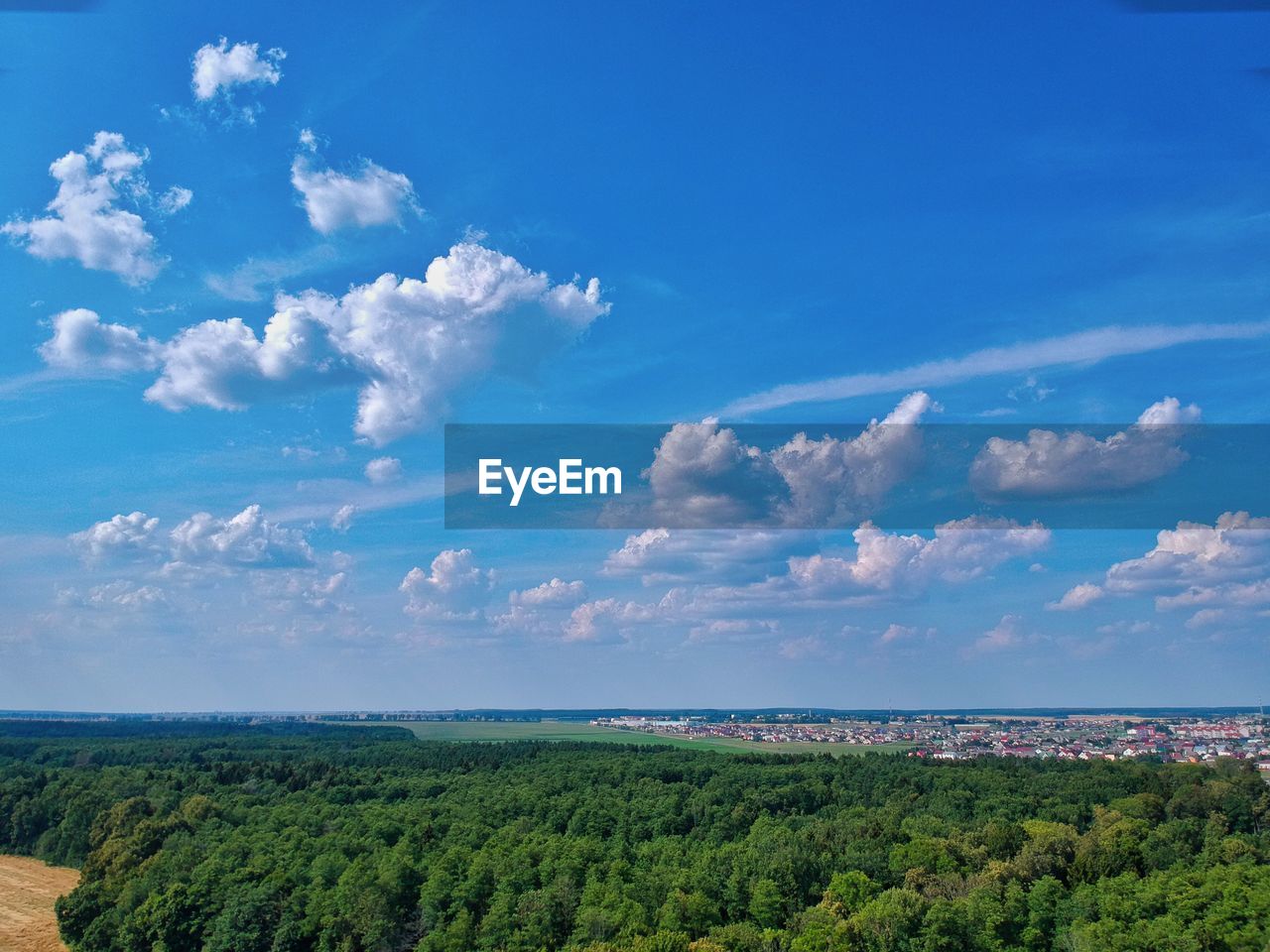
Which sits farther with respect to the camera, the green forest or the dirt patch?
the dirt patch

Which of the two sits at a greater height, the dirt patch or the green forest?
the green forest

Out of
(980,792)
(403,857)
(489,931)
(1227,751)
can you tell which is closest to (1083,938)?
(489,931)

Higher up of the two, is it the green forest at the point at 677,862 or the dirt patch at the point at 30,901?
the green forest at the point at 677,862

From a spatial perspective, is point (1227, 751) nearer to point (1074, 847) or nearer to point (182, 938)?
point (1074, 847)

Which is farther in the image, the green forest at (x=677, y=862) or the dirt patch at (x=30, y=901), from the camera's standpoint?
the dirt patch at (x=30, y=901)
